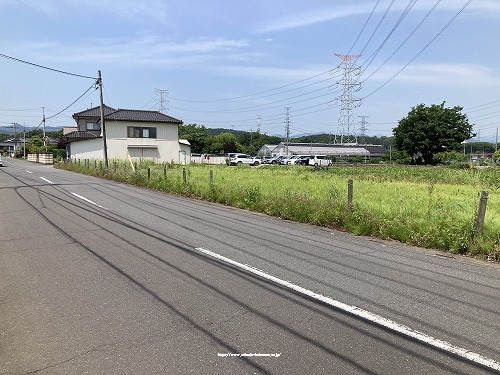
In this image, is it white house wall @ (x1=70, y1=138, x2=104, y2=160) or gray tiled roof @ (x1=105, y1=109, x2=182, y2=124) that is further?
gray tiled roof @ (x1=105, y1=109, x2=182, y2=124)

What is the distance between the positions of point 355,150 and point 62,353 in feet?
334

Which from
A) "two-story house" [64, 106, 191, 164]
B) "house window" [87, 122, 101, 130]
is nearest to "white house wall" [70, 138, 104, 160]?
"two-story house" [64, 106, 191, 164]

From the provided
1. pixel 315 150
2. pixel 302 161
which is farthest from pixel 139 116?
pixel 315 150

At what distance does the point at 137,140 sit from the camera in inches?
1917

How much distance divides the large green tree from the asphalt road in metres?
60.6

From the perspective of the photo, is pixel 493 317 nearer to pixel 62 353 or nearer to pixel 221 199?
pixel 62 353

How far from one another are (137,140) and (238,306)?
154 ft

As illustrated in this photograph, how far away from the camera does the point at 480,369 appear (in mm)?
3141

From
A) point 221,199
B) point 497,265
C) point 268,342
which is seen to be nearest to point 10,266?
point 268,342

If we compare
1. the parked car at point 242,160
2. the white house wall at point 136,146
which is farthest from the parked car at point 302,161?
the white house wall at point 136,146

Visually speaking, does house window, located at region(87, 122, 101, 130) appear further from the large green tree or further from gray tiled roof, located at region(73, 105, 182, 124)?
the large green tree

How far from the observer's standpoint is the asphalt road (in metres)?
3.27

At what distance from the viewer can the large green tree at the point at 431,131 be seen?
204ft

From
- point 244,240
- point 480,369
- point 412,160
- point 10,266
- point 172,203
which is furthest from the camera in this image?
point 412,160
